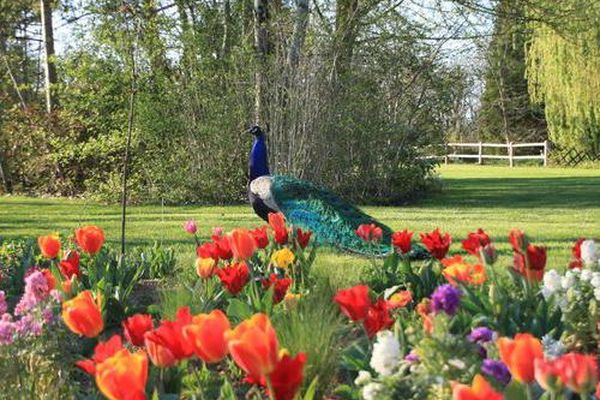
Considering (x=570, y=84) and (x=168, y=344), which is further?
(x=570, y=84)

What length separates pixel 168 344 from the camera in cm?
192

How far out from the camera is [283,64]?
44.4ft

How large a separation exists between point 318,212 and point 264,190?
2.12 ft

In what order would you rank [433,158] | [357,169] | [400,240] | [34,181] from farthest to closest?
[34,181] < [433,158] < [357,169] < [400,240]

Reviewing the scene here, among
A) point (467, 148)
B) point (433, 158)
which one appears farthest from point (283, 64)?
point (467, 148)

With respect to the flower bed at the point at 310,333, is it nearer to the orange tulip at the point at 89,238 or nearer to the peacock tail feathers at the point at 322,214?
the orange tulip at the point at 89,238

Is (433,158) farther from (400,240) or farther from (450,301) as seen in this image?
(450,301)

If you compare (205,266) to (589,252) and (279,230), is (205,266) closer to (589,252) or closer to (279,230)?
(279,230)

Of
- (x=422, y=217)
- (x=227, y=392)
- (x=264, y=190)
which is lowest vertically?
(x=422, y=217)

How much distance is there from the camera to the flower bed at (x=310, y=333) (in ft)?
5.21

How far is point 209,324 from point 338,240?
4.55 meters

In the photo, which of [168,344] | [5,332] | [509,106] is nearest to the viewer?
[168,344]

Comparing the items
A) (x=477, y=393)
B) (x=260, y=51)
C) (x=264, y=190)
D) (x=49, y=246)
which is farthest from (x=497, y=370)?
(x=260, y=51)

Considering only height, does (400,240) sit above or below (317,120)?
below
